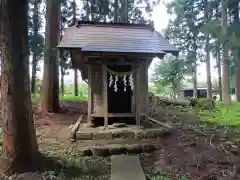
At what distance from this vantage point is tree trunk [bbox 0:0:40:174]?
5449mm

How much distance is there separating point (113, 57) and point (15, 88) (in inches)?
174

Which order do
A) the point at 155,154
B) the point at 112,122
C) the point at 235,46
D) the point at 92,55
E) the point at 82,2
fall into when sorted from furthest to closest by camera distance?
the point at 82,2
the point at 235,46
the point at 112,122
the point at 92,55
the point at 155,154

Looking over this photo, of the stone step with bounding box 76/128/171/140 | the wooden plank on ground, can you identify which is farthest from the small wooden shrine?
the wooden plank on ground

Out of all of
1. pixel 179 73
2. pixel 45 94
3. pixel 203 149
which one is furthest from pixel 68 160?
pixel 179 73

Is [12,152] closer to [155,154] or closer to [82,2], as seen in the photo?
[155,154]

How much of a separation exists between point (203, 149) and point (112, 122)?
3.92 meters

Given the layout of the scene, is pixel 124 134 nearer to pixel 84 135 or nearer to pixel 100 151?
pixel 84 135

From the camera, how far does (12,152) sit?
5.52 m

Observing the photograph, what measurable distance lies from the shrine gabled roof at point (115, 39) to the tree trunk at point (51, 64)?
2600 millimetres

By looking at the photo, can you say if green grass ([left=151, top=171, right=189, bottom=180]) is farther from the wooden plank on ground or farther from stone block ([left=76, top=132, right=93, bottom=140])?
stone block ([left=76, top=132, right=93, bottom=140])

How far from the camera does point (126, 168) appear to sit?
5.80m

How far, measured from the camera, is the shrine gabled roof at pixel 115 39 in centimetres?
920

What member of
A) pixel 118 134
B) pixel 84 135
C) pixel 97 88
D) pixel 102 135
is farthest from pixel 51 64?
pixel 118 134

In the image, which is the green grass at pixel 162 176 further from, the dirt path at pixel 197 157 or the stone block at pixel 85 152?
the stone block at pixel 85 152
